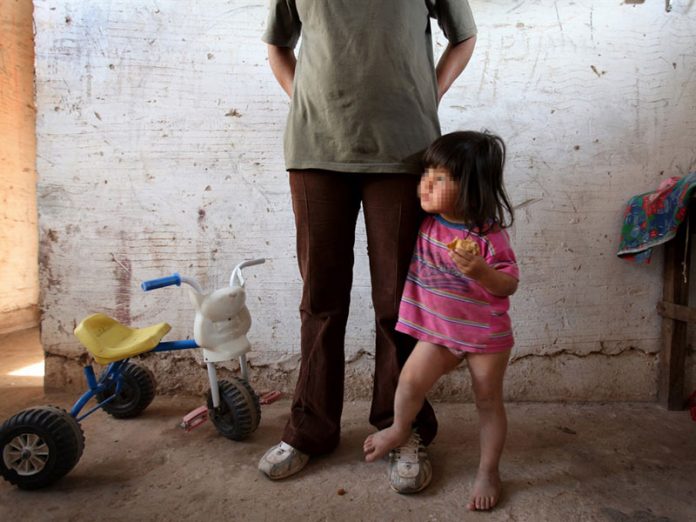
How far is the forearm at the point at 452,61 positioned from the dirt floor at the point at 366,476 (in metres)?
1.20

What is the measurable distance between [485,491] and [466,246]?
672 millimetres

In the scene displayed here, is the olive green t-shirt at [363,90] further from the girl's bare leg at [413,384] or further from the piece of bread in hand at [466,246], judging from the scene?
the girl's bare leg at [413,384]

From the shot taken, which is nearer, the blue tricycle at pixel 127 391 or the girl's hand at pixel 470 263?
the girl's hand at pixel 470 263

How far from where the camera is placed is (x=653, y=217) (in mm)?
1825

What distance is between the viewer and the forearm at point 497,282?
44.9 inches

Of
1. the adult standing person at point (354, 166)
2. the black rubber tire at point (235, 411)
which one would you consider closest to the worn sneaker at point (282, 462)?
the adult standing person at point (354, 166)

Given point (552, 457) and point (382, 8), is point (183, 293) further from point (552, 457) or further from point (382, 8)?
point (552, 457)

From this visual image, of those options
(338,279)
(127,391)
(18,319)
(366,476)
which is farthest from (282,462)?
(18,319)

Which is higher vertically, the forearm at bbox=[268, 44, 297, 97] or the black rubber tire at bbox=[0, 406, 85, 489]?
the forearm at bbox=[268, 44, 297, 97]

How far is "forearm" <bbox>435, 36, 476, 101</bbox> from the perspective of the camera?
4.87 ft

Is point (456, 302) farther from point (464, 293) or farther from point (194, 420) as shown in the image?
point (194, 420)

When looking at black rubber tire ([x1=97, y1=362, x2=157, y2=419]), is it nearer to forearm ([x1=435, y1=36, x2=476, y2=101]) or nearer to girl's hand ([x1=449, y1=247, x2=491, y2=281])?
girl's hand ([x1=449, y1=247, x2=491, y2=281])

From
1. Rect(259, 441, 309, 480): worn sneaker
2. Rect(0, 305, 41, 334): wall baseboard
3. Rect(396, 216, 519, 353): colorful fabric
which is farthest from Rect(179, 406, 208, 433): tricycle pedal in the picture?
Rect(0, 305, 41, 334): wall baseboard

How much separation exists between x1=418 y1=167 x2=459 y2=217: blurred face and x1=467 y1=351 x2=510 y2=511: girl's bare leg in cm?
40
